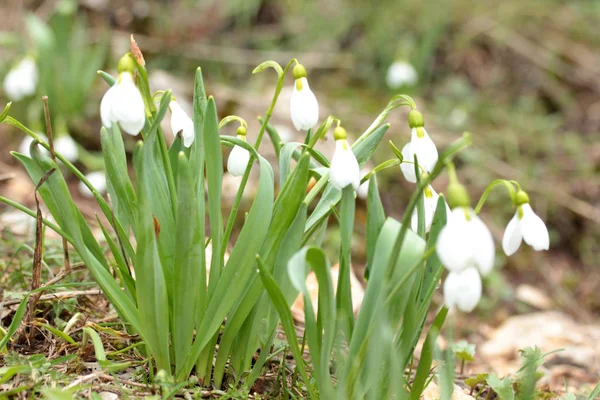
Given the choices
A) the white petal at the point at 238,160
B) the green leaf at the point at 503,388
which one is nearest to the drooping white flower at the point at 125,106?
the white petal at the point at 238,160

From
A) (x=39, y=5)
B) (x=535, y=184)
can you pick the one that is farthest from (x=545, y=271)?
(x=39, y=5)

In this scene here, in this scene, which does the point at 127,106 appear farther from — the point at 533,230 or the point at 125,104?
the point at 533,230

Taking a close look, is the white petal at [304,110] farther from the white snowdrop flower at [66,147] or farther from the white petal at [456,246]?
the white snowdrop flower at [66,147]

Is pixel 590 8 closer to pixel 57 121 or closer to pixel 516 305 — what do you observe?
pixel 516 305

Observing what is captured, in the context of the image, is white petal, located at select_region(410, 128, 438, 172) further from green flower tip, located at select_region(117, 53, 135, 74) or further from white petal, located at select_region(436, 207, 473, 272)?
green flower tip, located at select_region(117, 53, 135, 74)

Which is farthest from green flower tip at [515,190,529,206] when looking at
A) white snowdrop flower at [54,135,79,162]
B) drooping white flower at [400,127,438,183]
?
white snowdrop flower at [54,135,79,162]

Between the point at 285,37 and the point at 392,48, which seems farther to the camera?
the point at 285,37

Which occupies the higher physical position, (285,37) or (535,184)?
(285,37)

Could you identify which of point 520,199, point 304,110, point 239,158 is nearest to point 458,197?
point 520,199
